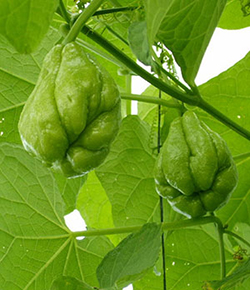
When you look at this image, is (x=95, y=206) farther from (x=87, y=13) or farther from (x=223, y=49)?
(x=87, y=13)

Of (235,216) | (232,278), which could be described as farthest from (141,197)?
(232,278)

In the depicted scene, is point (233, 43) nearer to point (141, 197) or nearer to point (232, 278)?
point (141, 197)

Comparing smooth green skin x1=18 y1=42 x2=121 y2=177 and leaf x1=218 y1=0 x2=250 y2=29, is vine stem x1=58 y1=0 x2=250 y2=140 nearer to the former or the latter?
smooth green skin x1=18 y1=42 x2=121 y2=177

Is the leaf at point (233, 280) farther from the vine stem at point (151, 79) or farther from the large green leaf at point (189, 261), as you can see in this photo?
the large green leaf at point (189, 261)

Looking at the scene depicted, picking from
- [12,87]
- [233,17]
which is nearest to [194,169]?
[12,87]

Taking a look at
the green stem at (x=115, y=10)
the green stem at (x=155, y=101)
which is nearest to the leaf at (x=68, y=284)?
the green stem at (x=155, y=101)
